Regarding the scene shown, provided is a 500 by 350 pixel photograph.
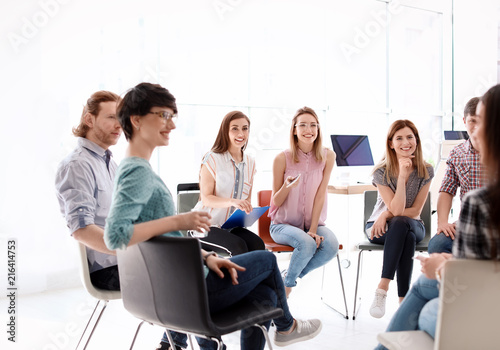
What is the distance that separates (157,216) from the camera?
1.60m

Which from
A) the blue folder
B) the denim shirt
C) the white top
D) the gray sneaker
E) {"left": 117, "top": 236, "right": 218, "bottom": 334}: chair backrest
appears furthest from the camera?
the white top

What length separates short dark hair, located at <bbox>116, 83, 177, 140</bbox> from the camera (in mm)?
1614

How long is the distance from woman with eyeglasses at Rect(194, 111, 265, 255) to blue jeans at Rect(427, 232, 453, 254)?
102 cm

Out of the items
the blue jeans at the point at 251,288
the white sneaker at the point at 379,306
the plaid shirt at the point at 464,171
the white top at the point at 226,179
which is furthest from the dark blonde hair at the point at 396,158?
the blue jeans at the point at 251,288

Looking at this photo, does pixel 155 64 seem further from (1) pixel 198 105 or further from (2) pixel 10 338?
(2) pixel 10 338

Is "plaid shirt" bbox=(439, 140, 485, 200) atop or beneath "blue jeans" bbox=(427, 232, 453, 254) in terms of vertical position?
atop

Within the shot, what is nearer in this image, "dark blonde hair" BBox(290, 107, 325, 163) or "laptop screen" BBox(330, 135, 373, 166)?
"dark blonde hair" BBox(290, 107, 325, 163)

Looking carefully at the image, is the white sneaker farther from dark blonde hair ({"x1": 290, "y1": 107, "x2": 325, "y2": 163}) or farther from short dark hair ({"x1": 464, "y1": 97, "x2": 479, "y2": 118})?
short dark hair ({"x1": 464, "y1": 97, "x2": 479, "y2": 118})

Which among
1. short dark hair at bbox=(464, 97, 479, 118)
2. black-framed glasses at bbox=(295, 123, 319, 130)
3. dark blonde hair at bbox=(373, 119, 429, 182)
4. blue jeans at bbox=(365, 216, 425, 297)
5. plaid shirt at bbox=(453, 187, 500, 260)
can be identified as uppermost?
short dark hair at bbox=(464, 97, 479, 118)

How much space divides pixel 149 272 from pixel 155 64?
9.85 feet

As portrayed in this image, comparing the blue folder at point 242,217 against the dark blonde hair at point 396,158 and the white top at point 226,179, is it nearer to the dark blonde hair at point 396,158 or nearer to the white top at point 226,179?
the white top at point 226,179

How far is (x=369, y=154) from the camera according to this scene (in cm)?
459

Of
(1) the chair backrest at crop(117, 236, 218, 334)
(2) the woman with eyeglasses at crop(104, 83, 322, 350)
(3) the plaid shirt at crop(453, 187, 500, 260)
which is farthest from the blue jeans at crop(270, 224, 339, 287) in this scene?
(3) the plaid shirt at crop(453, 187, 500, 260)

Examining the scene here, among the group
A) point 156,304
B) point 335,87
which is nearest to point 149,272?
point 156,304
